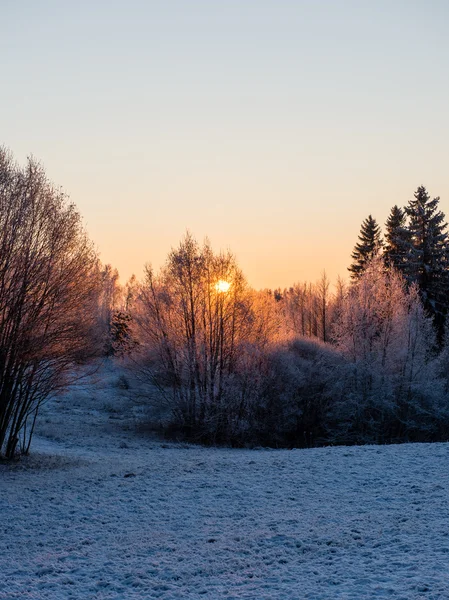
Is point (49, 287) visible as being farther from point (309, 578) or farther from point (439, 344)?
point (439, 344)

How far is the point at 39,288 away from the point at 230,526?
351 inches

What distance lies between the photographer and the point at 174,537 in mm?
10836

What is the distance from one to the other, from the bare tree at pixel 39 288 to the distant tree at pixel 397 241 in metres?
31.3

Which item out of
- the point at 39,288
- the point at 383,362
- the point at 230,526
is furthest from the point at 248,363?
the point at 230,526

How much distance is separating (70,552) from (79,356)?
8.75 meters

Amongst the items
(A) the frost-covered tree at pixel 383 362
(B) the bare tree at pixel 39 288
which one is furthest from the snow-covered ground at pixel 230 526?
(A) the frost-covered tree at pixel 383 362

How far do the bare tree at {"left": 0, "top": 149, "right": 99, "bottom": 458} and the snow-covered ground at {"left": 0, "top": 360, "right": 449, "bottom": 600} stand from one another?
8.89ft

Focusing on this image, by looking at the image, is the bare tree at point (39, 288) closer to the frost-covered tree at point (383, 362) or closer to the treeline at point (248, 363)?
the treeline at point (248, 363)

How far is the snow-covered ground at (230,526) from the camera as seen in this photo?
8133 mm

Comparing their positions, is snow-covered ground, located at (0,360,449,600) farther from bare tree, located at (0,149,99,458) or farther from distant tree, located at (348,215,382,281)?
distant tree, located at (348,215,382,281)

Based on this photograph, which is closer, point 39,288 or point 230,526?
point 230,526

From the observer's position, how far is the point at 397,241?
154ft

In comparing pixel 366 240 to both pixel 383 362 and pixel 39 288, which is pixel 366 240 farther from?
pixel 39 288

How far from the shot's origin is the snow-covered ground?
8133 mm
